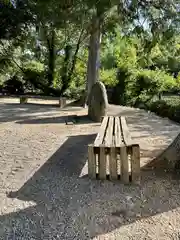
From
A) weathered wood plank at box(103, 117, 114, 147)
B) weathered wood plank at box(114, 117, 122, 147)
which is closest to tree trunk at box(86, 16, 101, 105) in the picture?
weathered wood plank at box(114, 117, 122, 147)

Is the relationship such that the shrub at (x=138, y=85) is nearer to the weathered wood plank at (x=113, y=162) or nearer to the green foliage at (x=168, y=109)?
the green foliage at (x=168, y=109)

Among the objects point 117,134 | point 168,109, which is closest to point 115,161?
point 117,134

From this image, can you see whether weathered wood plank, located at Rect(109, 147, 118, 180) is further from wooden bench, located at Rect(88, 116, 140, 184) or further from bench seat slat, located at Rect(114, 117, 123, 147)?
bench seat slat, located at Rect(114, 117, 123, 147)

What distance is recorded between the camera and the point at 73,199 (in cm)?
323

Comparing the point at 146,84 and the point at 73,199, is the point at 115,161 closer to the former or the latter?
the point at 73,199

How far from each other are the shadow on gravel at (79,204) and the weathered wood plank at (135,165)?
0.10 metres

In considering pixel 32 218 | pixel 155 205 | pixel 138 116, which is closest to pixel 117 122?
pixel 155 205

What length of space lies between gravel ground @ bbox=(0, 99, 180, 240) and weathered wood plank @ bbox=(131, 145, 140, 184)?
11 cm

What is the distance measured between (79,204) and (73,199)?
0.14m

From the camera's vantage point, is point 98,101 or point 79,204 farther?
point 98,101

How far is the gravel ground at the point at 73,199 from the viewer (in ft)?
8.70

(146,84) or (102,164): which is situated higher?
(146,84)

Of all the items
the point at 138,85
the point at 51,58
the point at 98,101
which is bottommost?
the point at 98,101

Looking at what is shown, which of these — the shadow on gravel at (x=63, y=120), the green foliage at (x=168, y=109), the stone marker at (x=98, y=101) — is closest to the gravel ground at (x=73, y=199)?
the shadow on gravel at (x=63, y=120)
